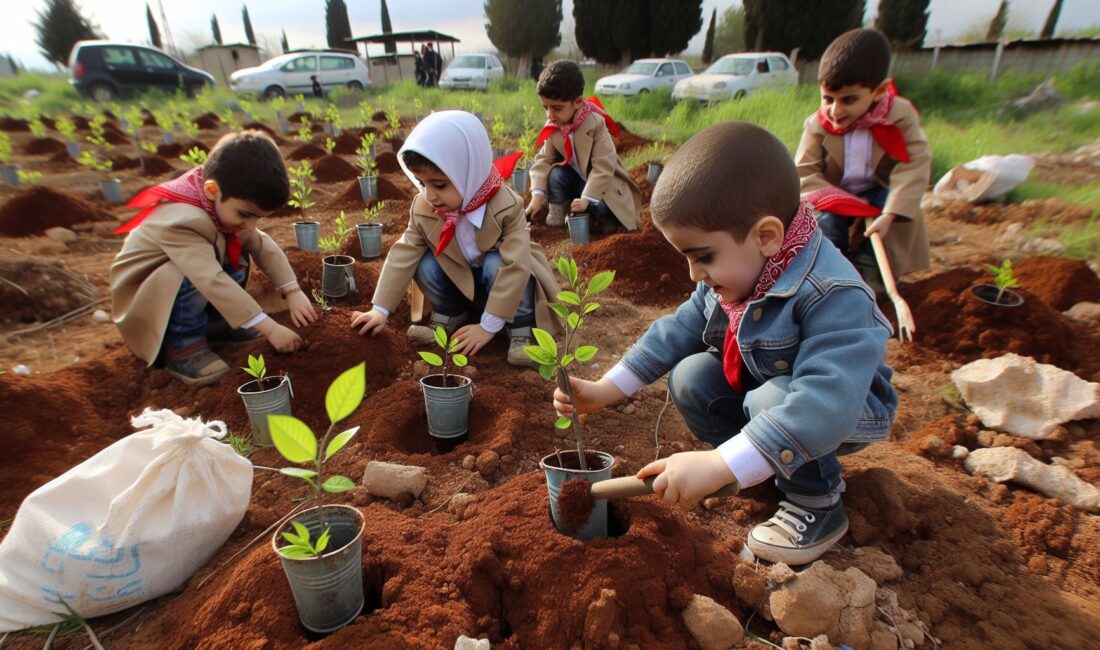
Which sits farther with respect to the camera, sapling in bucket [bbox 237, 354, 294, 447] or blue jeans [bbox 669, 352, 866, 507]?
sapling in bucket [bbox 237, 354, 294, 447]

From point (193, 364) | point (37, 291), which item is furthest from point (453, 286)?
point (37, 291)

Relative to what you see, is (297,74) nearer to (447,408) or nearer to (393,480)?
(447,408)

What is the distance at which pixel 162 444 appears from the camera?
145 cm

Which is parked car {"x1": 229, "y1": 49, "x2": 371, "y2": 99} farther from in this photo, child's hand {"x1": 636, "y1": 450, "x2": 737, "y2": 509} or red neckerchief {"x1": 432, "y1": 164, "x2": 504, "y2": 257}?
child's hand {"x1": 636, "y1": 450, "x2": 737, "y2": 509}

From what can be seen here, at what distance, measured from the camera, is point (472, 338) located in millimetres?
2650

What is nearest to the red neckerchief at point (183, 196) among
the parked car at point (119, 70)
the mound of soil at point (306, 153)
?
the mound of soil at point (306, 153)

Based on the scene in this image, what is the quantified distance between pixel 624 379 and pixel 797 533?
2.22 ft

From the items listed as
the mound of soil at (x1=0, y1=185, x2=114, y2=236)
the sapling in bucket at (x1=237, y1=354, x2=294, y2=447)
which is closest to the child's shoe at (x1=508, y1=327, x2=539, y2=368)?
the sapling in bucket at (x1=237, y1=354, x2=294, y2=447)

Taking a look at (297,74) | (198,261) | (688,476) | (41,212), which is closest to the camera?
(688,476)

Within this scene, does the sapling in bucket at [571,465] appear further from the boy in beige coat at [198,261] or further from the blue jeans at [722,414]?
the boy in beige coat at [198,261]

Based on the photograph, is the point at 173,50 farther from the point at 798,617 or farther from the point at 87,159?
the point at 798,617

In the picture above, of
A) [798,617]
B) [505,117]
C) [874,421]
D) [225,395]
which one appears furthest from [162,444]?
[505,117]

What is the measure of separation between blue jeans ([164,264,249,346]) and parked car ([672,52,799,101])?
11420 millimetres

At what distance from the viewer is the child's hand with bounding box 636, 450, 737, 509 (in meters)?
1.26
